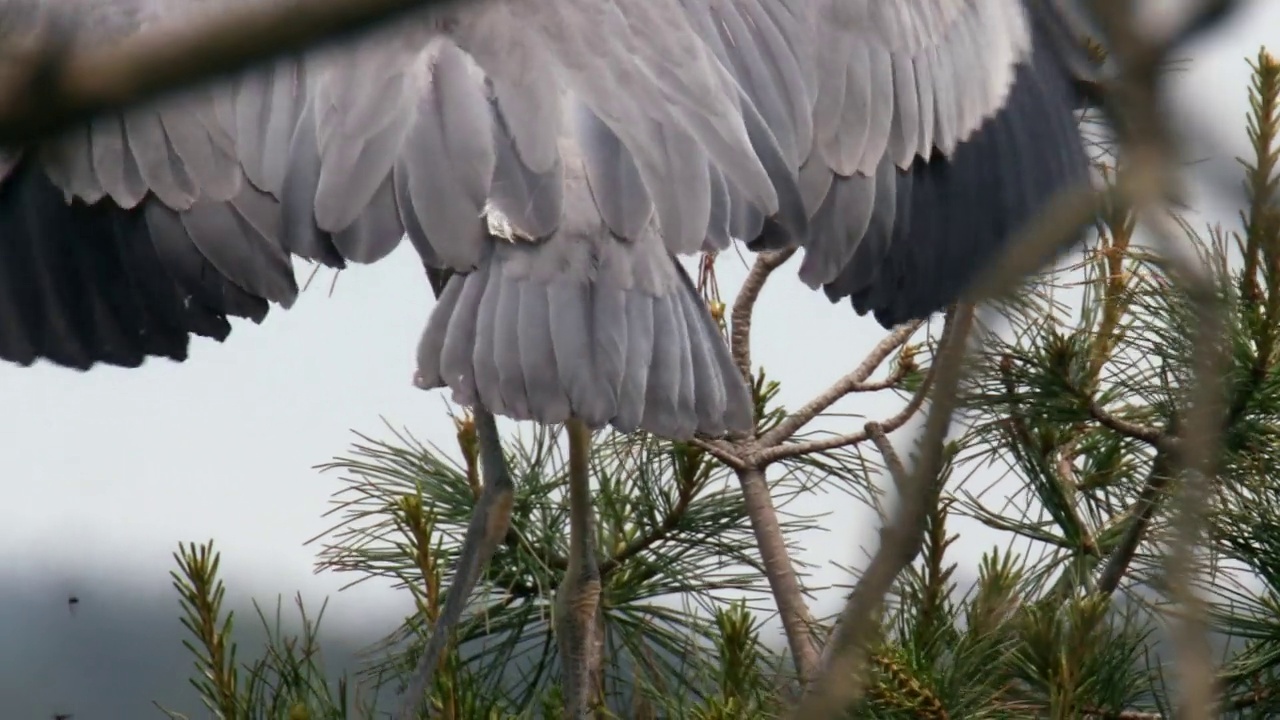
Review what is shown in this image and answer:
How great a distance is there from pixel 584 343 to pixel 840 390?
0.88 m

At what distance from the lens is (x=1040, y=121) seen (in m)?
2.51

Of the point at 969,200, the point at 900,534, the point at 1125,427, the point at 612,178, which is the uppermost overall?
the point at 969,200

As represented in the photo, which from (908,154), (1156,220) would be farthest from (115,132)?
(1156,220)

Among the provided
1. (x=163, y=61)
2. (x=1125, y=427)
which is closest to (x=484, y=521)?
(x=1125, y=427)

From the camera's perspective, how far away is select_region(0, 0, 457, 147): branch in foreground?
0.40 meters

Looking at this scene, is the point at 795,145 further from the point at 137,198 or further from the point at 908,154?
the point at 137,198

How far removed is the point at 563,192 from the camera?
5.82 feet

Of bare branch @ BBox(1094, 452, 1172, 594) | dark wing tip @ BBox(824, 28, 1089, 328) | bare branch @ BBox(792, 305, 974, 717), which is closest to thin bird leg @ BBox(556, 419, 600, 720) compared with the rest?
dark wing tip @ BBox(824, 28, 1089, 328)

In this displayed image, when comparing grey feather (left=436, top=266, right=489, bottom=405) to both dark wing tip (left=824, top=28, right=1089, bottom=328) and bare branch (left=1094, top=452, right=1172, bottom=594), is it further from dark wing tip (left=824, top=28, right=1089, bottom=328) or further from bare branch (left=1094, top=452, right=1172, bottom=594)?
bare branch (left=1094, top=452, right=1172, bottom=594)

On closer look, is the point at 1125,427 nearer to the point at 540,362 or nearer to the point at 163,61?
the point at 540,362

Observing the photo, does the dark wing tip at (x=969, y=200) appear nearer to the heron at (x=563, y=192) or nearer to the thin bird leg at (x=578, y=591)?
the heron at (x=563, y=192)

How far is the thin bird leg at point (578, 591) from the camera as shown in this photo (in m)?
2.33

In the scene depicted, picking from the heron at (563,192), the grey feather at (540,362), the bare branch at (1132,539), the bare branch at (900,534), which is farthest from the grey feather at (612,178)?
the bare branch at (900,534)

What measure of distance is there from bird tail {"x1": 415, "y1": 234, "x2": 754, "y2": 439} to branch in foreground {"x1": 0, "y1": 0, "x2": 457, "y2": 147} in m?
1.22
